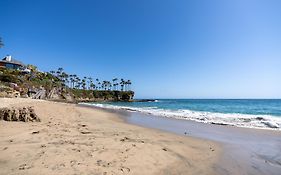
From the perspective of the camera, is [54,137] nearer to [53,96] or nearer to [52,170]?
[52,170]

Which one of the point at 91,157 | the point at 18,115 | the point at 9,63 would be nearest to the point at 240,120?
the point at 91,157

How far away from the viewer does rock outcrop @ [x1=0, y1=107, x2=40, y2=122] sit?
9.48 m

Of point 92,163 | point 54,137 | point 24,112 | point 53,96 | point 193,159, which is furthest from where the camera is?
point 53,96

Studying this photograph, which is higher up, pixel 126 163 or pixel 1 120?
pixel 1 120

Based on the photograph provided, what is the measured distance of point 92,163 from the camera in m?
4.71

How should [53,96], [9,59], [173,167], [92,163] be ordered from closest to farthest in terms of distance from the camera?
[92,163]
[173,167]
[53,96]
[9,59]

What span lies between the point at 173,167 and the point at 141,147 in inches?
69.6

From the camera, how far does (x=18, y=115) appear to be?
968 cm

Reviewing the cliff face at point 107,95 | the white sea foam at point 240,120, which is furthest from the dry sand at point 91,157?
the cliff face at point 107,95

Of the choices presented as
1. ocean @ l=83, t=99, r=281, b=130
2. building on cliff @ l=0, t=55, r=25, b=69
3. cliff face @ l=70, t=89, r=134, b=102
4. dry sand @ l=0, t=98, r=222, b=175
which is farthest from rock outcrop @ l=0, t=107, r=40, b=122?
cliff face @ l=70, t=89, r=134, b=102

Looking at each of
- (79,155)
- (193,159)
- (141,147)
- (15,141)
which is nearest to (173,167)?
(193,159)

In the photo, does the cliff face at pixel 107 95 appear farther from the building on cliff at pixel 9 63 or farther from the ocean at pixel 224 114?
the ocean at pixel 224 114

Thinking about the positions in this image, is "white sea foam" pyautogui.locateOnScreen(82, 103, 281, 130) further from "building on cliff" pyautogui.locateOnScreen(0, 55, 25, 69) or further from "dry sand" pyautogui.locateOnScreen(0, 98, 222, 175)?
"building on cliff" pyautogui.locateOnScreen(0, 55, 25, 69)

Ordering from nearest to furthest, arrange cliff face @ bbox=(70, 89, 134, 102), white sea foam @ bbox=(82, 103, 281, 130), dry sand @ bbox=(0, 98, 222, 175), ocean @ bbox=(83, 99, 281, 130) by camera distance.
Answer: dry sand @ bbox=(0, 98, 222, 175), white sea foam @ bbox=(82, 103, 281, 130), ocean @ bbox=(83, 99, 281, 130), cliff face @ bbox=(70, 89, 134, 102)
